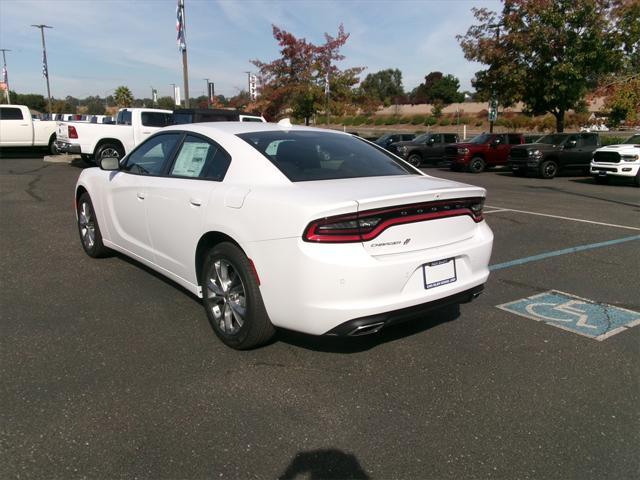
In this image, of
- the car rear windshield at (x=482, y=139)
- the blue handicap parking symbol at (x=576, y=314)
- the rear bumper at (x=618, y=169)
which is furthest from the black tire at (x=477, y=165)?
the blue handicap parking symbol at (x=576, y=314)

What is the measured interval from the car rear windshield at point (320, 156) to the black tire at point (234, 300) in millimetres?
690

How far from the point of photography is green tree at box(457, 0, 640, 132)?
1984 cm

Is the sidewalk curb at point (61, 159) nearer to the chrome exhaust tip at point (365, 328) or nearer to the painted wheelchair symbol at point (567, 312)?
the painted wheelchair symbol at point (567, 312)

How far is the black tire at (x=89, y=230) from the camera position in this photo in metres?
5.75

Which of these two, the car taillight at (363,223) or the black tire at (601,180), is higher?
the car taillight at (363,223)

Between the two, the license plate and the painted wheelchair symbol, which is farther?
the painted wheelchair symbol

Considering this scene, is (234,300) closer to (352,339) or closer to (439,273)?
(352,339)

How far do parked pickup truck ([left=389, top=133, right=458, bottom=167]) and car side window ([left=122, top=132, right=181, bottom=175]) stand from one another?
59.8ft

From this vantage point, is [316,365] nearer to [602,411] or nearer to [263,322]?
[263,322]

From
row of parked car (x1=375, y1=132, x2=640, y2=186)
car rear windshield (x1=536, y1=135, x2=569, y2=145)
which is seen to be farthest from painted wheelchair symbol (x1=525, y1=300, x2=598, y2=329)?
car rear windshield (x1=536, y1=135, x2=569, y2=145)

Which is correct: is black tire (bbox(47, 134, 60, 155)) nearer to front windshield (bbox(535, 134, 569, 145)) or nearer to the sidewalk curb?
the sidewalk curb

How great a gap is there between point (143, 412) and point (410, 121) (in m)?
71.4

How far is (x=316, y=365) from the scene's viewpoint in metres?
3.48

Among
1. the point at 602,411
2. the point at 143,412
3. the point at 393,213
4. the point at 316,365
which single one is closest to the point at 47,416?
the point at 143,412
